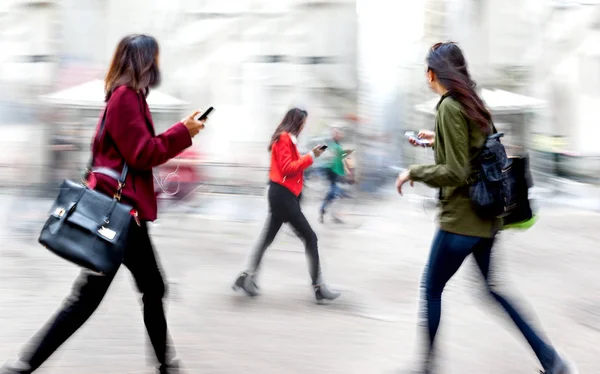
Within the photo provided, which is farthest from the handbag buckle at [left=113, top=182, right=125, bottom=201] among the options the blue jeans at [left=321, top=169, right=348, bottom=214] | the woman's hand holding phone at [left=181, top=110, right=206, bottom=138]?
the blue jeans at [left=321, top=169, right=348, bottom=214]

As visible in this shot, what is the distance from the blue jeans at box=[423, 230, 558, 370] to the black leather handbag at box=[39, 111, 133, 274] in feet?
4.66

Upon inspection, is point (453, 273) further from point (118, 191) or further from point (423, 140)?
point (118, 191)

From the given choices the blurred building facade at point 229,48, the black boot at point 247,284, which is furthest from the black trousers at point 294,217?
the blurred building facade at point 229,48

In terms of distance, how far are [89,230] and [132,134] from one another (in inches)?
17.3

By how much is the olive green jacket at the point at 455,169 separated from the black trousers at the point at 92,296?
4.10 ft

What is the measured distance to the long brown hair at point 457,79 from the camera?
392 centimetres

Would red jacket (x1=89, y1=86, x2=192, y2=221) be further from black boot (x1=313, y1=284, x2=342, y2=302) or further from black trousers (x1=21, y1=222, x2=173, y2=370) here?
black boot (x1=313, y1=284, x2=342, y2=302)

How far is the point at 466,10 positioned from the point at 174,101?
16.8 ft

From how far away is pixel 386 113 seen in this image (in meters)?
14.3

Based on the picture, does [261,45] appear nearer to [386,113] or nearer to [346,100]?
[346,100]

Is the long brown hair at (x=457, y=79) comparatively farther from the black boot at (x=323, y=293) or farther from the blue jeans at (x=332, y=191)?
the blue jeans at (x=332, y=191)

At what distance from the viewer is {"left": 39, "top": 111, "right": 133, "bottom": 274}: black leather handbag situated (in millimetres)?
3627

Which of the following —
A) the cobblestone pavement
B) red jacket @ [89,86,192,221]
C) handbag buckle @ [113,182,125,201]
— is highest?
red jacket @ [89,86,192,221]

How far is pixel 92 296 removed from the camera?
12.5ft
